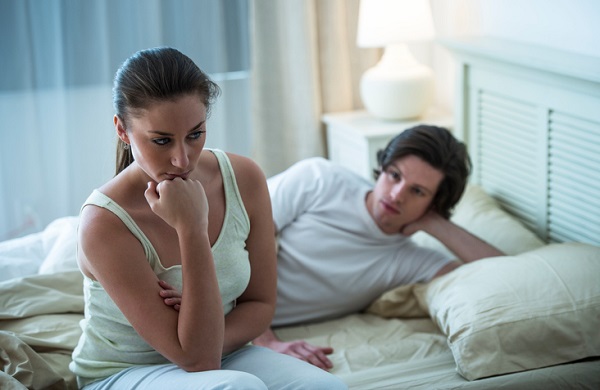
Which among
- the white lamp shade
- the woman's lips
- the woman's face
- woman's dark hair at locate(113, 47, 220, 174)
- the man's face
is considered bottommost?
the man's face

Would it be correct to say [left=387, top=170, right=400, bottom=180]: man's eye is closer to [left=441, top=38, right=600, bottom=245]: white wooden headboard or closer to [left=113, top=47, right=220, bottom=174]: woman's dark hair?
[left=441, top=38, right=600, bottom=245]: white wooden headboard

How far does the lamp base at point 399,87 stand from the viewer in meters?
3.02

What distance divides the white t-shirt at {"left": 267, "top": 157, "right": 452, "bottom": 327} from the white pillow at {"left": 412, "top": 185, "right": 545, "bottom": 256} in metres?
0.18

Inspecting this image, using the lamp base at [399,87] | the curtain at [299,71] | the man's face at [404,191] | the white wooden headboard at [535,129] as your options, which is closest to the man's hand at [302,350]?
the man's face at [404,191]

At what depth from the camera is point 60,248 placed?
2.08 meters

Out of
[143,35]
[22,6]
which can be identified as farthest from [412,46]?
[22,6]

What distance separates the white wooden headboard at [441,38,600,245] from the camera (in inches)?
80.9

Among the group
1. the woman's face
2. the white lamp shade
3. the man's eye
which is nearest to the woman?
the woman's face

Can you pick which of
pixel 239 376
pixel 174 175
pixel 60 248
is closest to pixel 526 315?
pixel 239 376

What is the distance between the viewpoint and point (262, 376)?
151 cm

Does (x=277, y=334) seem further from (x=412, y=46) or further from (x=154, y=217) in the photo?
(x=412, y=46)

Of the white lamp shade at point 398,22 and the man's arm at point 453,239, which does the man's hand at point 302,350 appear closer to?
the man's arm at point 453,239

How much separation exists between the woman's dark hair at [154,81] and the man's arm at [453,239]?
0.90 metres

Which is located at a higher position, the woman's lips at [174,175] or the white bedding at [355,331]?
the woman's lips at [174,175]
